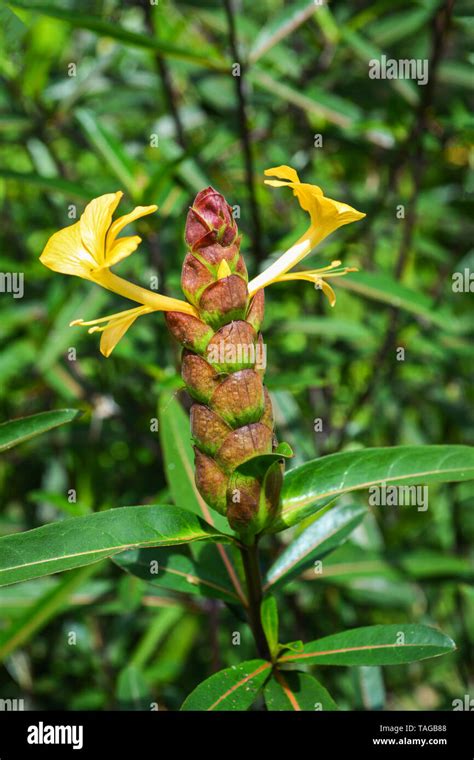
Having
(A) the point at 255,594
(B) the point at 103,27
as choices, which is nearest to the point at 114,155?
(B) the point at 103,27

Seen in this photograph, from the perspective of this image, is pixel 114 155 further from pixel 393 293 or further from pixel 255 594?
pixel 255 594

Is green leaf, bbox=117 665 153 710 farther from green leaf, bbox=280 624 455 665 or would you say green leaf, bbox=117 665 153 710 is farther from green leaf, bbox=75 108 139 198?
green leaf, bbox=75 108 139 198

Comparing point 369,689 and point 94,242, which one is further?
point 369,689

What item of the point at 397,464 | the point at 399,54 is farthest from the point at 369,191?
the point at 397,464

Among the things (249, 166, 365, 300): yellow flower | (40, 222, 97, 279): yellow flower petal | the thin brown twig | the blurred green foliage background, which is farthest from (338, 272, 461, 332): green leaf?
(40, 222, 97, 279): yellow flower petal

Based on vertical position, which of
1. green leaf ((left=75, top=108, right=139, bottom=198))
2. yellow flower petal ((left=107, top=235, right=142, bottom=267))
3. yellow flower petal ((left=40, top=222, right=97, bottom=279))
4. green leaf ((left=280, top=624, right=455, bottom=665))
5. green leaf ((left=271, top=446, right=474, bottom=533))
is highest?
green leaf ((left=75, top=108, right=139, bottom=198))
